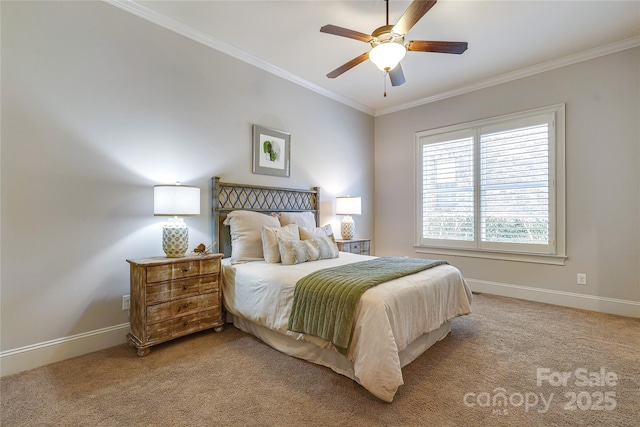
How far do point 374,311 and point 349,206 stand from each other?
268 centimetres

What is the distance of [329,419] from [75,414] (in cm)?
140

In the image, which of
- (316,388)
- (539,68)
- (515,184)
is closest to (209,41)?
(316,388)

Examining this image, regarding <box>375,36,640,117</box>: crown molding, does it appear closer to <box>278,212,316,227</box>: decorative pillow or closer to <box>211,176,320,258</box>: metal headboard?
<box>211,176,320,258</box>: metal headboard

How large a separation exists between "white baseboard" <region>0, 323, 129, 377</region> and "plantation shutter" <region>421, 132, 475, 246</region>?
13.6ft

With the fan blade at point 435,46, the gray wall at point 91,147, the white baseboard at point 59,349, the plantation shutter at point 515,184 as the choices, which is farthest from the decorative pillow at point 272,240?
the plantation shutter at point 515,184

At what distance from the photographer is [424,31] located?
9.66 feet

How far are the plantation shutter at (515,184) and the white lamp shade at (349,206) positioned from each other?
68.2 inches

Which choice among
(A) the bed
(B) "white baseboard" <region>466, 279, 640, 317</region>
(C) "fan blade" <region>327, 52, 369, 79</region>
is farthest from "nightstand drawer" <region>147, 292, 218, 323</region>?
(B) "white baseboard" <region>466, 279, 640, 317</region>

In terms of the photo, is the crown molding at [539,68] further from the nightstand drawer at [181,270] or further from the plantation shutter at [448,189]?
the nightstand drawer at [181,270]

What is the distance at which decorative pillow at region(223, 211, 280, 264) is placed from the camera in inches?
117

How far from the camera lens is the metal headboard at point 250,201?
3164 millimetres

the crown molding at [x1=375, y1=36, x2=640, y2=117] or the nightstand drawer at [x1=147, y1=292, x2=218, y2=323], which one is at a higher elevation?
the crown molding at [x1=375, y1=36, x2=640, y2=117]

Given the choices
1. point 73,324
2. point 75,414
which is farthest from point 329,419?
point 73,324

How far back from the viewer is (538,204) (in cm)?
371
